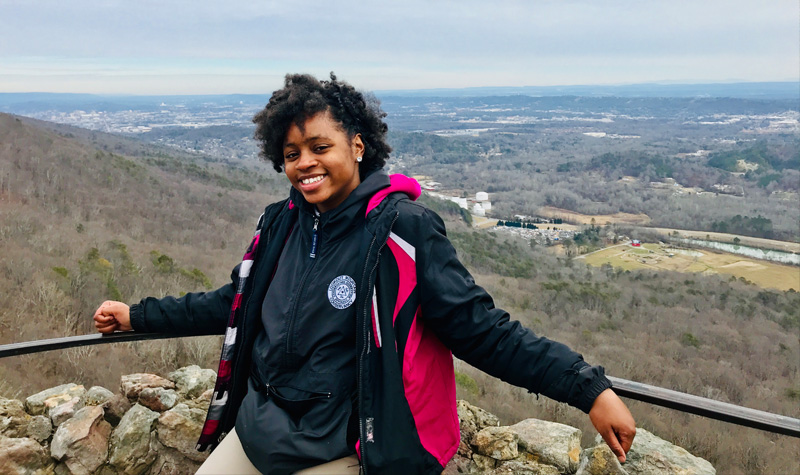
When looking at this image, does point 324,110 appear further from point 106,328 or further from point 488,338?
point 106,328

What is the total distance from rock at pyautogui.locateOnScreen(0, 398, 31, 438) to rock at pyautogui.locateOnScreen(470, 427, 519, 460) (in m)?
2.30

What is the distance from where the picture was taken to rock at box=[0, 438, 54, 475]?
7.95ft

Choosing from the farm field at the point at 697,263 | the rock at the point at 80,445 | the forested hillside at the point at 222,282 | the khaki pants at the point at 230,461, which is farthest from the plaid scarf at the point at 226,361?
the farm field at the point at 697,263

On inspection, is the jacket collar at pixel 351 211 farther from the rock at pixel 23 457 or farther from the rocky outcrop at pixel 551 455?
the rock at pixel 23 457

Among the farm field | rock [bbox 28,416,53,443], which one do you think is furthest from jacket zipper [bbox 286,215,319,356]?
the farm field

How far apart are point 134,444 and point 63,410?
1.52ft

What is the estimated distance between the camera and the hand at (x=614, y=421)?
5.00 feet

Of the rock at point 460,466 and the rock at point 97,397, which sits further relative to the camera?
the rock at point 97,397

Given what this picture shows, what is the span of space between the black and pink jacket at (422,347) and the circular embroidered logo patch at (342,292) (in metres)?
0.05

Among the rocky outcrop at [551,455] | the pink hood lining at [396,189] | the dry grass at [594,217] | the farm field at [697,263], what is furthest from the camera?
the dry grass at [594,217]

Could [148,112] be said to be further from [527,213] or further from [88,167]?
[88,167]

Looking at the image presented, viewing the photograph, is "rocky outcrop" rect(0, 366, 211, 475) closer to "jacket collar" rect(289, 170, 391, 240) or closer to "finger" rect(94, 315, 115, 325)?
"finger" rect(94, 315, 115, 325)

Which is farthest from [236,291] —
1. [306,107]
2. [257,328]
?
[306,107]

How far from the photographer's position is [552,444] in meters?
2.65
